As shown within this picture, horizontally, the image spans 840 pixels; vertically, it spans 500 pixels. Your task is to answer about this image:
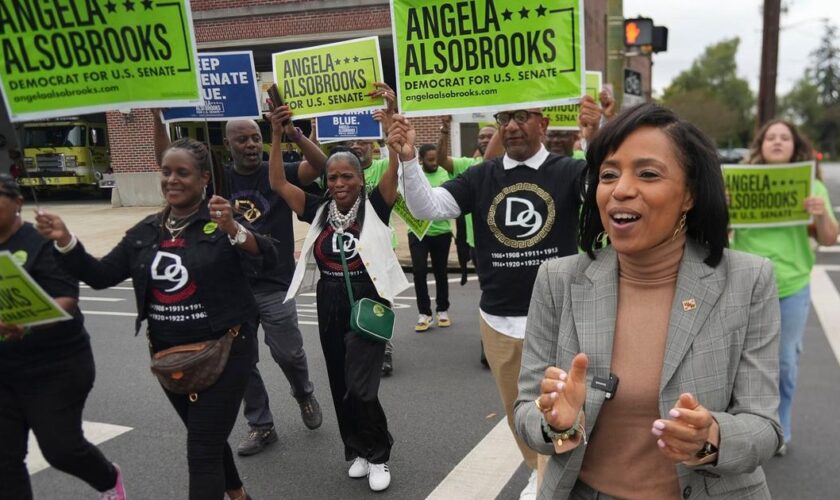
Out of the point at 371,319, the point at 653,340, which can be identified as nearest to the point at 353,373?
the point at 371,319

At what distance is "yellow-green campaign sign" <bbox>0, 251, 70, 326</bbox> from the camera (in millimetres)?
2658

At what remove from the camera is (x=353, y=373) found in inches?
139

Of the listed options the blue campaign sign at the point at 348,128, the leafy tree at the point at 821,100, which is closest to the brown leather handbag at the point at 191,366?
the blue campaign sign at the point at 348,128

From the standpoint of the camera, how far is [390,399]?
16.5ft

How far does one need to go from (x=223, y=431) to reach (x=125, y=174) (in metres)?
18.0

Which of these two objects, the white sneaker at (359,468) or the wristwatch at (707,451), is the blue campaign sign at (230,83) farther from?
the wristwatch at (707,451)

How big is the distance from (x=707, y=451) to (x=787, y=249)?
2.66 metres

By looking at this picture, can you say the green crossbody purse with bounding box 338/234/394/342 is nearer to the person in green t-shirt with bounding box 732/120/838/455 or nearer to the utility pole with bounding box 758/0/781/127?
the person in green t-shirt with bounding box 732/120/838/455

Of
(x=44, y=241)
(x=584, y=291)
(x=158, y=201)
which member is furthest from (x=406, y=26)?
(x=158, y=201)

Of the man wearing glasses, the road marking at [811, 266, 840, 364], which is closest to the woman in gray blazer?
the man wearing glasses

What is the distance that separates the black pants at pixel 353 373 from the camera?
3.54 m

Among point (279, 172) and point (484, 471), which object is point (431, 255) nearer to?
point (279, 172)

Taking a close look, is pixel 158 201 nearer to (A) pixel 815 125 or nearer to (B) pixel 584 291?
(B) pixel 584 291

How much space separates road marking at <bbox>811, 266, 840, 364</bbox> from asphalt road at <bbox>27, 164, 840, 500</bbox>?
0.26ft
